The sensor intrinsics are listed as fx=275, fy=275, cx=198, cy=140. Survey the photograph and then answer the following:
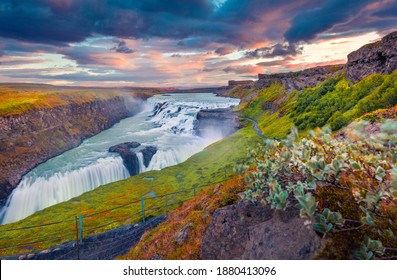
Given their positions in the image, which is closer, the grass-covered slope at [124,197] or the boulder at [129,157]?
the grass-covered slope at [124,197]

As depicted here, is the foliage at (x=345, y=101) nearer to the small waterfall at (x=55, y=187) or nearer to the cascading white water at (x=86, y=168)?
the cascading white water at (x=86, y=168)

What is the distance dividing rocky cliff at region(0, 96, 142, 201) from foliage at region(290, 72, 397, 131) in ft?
166

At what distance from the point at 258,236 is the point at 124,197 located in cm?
3609

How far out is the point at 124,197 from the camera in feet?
128

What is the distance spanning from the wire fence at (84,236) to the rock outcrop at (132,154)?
19211 mm

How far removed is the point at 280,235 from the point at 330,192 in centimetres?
122

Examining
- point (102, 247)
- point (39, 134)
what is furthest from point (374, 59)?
point (39, 134)

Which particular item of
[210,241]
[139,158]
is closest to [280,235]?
[210,241]

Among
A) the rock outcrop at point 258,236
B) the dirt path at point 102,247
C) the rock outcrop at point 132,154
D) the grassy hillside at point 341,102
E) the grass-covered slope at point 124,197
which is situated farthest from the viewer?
the rock outcrop at point 132,154

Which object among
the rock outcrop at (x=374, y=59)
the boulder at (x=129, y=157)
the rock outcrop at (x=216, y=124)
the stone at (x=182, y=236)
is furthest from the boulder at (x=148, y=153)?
the stone at (x=182, y=236)

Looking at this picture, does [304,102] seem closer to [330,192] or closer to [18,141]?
[330,192]

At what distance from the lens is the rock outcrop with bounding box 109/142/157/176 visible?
177 ft

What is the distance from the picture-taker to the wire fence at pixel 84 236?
68.4 ft

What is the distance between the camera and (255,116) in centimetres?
8925
